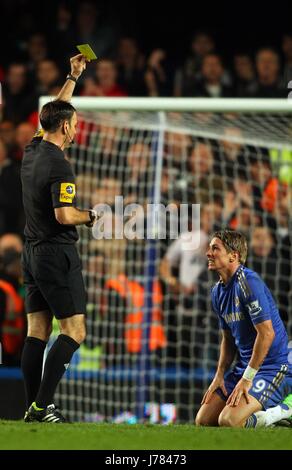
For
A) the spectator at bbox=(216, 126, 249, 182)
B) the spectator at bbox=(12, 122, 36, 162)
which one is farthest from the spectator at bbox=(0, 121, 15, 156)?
the spectator at bbox=(216, 126, 249, 182)

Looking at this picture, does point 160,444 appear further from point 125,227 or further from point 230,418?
point 125,227

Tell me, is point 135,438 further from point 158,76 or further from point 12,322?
point 158,76

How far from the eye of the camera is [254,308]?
645 centimetres

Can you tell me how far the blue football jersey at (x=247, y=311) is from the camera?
21.2 ft

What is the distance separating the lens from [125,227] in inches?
396

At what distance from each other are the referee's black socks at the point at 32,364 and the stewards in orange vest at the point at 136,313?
3750 mm

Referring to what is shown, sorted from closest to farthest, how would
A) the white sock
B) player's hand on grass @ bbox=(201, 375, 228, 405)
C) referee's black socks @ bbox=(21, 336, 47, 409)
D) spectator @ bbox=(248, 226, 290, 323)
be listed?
referee's black socks @ bbox=(21, 336, 47, 409), the white sock, player's hand on grass @ bbox=(201, 375, 228, 405), spectator @ bbox=(248, 226, 290, 323)

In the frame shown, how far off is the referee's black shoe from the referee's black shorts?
0.54 meters

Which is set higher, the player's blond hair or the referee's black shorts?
the player's blond hair

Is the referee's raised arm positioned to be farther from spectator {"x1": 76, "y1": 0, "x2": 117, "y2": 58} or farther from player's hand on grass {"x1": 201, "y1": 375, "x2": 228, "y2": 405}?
spectator {"x1": 76, "y1": 0, "x2": 117, "y2": 58}

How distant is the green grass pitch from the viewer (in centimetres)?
508

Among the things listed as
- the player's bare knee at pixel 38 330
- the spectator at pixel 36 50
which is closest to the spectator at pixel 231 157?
the spectator at pixel 36 50

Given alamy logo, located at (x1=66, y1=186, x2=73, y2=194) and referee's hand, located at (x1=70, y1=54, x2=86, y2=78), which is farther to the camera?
referee's hand, located at (x1=70, y1=54, x2=86, y2=78)

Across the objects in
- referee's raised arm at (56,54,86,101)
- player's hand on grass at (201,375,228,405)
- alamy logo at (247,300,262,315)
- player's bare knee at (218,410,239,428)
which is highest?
referee's raised arm at (56,54,86,101)
